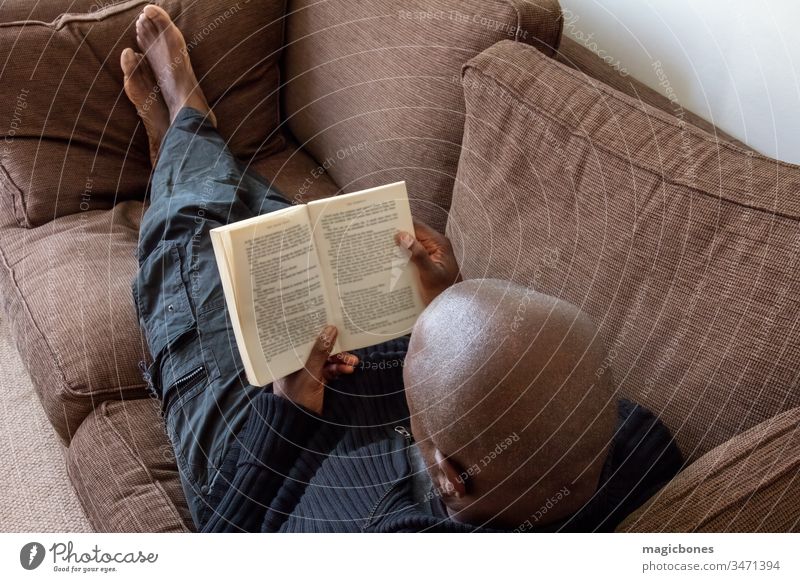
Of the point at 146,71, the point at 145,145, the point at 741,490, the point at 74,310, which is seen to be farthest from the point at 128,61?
the point at 741,490

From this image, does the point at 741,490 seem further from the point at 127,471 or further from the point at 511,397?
the point at 127,471

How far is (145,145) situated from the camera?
1310 millimetres

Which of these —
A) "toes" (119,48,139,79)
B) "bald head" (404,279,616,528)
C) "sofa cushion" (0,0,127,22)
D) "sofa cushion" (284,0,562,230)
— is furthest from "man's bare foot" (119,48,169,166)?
"bald head" (404,279,616,528)

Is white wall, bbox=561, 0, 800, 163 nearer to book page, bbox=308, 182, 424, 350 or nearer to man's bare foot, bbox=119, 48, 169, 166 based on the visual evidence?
book page, bbox=308, 182, 424, 350

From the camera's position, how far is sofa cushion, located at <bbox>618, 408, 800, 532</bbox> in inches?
24.2

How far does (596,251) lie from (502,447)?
1.05 feet

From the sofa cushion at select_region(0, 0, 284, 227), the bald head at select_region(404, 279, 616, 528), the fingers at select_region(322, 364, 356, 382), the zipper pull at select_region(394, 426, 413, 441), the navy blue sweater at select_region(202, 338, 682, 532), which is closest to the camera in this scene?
the bald head at select_region(404, 279, 616, 528)

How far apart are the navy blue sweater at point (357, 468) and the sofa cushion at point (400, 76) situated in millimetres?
289

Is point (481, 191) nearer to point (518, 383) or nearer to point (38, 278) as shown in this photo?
point (518, 383)

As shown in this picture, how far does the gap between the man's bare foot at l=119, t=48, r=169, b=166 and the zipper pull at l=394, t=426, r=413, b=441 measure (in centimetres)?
69

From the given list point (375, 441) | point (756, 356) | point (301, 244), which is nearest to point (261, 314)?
point (301, 244)

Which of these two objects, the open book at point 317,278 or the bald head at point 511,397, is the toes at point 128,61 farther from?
the bald head at point 511,397

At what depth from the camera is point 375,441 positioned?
2.98 feet
